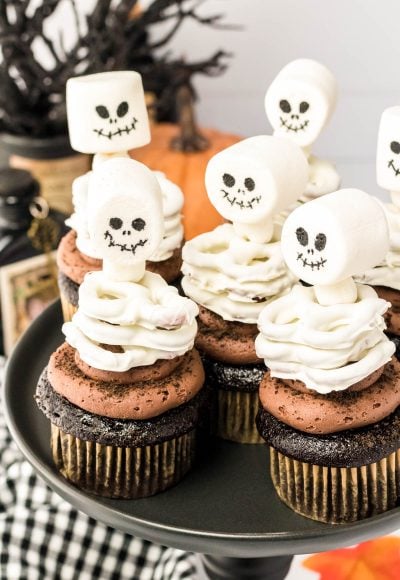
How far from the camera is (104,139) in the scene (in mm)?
1641

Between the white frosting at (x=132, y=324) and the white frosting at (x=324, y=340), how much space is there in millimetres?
133

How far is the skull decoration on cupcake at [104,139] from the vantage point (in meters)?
1.60

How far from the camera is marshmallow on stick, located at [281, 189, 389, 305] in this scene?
1.27 metres

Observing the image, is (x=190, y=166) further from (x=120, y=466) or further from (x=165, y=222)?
(x=120, y=466)

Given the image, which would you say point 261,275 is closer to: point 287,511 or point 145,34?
point 287,511

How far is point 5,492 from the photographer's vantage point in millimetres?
2074

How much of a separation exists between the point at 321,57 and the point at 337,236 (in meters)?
1.70

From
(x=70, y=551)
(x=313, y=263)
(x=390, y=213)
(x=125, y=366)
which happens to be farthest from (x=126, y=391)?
(x=70, y=551)

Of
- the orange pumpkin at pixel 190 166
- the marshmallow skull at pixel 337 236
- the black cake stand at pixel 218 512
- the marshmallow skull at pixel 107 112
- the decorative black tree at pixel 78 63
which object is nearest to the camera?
the marshmallow skull at pixel 337 236

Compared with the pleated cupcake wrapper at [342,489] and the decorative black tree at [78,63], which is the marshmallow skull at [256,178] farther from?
the decorative black tree at [78,63]

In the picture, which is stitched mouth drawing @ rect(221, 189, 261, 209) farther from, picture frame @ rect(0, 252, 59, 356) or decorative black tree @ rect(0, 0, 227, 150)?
decorative black tree @ rect(0, 0, 227, 150)

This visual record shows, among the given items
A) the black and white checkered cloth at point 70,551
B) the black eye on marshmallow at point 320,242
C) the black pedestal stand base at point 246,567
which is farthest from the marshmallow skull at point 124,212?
the black and white checkered cloth at point 70,551

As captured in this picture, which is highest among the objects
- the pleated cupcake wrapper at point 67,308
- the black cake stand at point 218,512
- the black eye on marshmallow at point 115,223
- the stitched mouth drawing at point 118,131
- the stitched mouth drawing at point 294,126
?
the stitched mouth drawing at point 118,131

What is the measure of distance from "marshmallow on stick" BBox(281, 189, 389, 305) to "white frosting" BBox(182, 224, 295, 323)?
19cm
